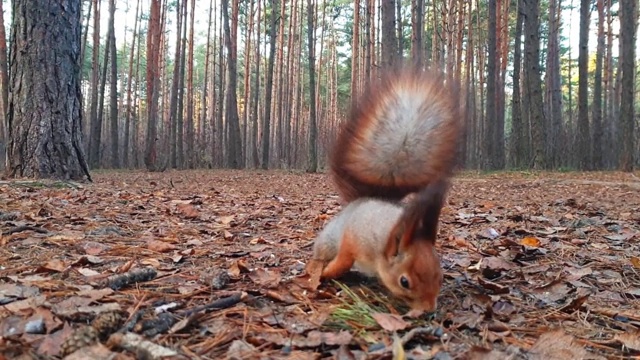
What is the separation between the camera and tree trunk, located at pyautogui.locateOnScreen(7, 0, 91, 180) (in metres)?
5.46

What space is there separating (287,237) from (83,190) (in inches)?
106

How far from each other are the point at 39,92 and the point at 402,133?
15.9 feet

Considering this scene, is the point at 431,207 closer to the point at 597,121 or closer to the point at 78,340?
the point at 78,340

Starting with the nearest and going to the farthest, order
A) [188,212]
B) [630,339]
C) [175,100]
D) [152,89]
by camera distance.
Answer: [630,339], [188,212], [152,89], [175,100]

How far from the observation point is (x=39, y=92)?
5.47 metres

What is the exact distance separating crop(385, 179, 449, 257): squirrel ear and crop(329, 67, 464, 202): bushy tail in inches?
10.0

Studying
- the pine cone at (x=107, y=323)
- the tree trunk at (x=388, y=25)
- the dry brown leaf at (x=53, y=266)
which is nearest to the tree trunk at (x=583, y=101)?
the tree trunk at (x=388, y=25)

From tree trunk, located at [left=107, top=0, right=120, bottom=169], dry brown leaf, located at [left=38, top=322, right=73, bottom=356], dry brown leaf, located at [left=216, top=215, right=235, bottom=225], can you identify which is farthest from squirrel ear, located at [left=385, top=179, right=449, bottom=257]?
tree trunk, located at [left=107, top=0, right=120, bottom=169]

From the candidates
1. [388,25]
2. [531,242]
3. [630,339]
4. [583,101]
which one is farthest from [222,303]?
[583,101]

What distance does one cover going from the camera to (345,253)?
2051 millimetres

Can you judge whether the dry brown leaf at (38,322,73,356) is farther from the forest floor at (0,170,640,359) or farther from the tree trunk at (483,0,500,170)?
the tree trunk at (483,0,500,170)

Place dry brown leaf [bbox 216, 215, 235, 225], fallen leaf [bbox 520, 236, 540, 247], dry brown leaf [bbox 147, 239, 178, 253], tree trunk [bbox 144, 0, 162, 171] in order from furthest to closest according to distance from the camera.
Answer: tree trunk [bbox 144, 0, 162, 171]
dry brown leaf [bbox 216, 215, 235, 225]
fallen leaf [bbox 520, 236, 540, 247]
dry brown leaf [bbox 147, 239, 178, 253]

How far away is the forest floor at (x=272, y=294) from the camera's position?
151 cm

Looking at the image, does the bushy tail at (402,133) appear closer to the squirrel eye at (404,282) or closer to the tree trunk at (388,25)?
the squirrel eye at (404,282)
